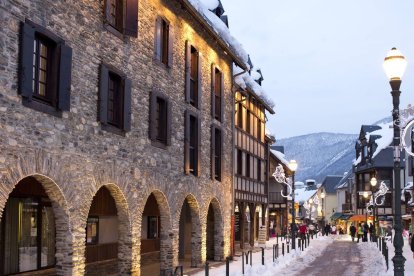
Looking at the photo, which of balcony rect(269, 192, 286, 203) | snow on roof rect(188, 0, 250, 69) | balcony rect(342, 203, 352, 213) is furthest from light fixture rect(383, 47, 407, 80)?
balcony rect(342, 203, 352, 213)

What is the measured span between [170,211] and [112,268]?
3239mm

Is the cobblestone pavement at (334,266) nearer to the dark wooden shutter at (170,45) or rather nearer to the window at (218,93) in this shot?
the window at (218,93)

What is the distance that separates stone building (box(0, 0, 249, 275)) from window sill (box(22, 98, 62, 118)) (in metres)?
0.02

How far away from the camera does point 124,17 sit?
16.0 metres

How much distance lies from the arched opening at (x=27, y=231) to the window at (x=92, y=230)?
2710 millimetres

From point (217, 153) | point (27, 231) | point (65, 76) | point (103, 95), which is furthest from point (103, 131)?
point (217, 153)

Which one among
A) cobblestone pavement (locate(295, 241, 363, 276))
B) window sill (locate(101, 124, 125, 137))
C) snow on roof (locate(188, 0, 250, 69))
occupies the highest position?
snow on roof (locate(188, 0, 250, 69))

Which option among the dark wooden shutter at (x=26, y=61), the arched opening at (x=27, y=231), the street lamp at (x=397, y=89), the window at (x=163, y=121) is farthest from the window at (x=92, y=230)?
the street lamp at (x=397, y=89)

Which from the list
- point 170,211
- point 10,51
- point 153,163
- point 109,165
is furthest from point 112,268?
point 10,51

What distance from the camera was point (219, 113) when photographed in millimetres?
26453

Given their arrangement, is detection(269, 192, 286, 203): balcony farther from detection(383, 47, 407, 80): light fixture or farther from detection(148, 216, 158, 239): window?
detection(383, 47, 407, 80): light fixture

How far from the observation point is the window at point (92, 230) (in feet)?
63.7

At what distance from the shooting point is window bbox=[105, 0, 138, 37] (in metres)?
15.8

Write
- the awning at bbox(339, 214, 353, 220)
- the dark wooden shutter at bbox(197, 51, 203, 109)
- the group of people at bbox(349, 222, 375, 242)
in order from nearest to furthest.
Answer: the dark wooden shutter at bbox(197, 51, 203, 109), the group of people at bbox(349, 222, 375, 242), the awning at bbox(339, 214, 353, 220)
